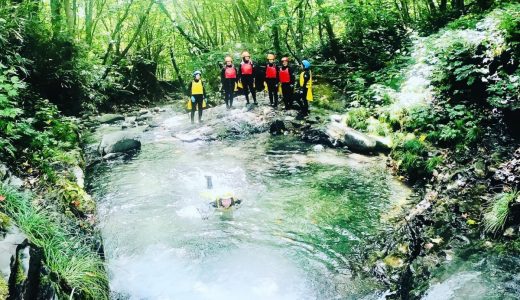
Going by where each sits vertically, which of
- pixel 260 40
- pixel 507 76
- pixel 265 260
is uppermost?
pixel 260 40

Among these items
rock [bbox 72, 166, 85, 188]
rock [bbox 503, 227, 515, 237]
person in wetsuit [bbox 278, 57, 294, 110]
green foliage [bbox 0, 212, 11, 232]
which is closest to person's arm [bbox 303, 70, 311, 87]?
person in wetsuit [bbox 278, 57, 294, 110]

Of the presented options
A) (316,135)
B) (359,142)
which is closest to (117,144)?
(316,135)

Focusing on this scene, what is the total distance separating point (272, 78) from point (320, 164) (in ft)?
15.3

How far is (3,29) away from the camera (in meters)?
8.66

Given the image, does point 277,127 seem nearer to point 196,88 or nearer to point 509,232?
point 196,88

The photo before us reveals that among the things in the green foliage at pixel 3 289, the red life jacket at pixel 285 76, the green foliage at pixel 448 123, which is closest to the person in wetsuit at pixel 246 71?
the red life jacket at pixel 285 76

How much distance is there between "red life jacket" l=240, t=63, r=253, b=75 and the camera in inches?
525

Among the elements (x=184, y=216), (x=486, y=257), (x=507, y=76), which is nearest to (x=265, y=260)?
(x=184, y=216)

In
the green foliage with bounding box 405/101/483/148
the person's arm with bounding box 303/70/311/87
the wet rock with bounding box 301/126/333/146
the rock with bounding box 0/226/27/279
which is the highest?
the person's arm with bounding box 303/70/311/87

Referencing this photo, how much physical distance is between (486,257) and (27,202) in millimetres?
5252

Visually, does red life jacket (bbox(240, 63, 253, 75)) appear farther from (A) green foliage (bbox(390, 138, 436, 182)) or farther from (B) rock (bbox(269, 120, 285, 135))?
(A) green foliage (bbox(390, 138, 436, 182))

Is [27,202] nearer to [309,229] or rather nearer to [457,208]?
[309,229]

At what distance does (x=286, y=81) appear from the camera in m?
13.0

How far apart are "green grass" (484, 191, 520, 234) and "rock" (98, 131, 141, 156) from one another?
30.8 ft
